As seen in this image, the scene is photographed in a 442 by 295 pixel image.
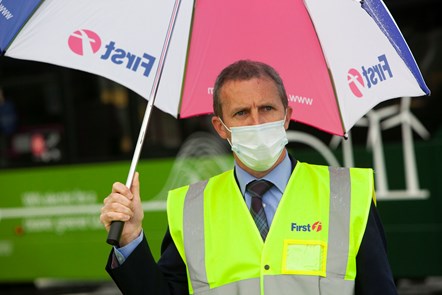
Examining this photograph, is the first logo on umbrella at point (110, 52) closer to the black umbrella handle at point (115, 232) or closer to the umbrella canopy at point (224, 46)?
the umbrella canopy at point (224, 46)

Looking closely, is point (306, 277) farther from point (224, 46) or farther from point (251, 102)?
point (224, 46)

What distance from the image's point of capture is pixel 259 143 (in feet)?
8.22

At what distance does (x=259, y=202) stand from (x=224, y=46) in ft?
2.41

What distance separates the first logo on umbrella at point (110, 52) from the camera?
2.93 m

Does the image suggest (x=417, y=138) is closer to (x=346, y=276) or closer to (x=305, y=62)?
(x=305, y=62)

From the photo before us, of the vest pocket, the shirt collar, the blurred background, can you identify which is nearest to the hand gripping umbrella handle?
the shirt collar

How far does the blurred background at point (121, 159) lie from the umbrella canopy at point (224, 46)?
3.98 meters

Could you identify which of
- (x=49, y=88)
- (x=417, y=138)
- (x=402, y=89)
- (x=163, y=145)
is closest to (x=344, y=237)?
(x=402, y=89)

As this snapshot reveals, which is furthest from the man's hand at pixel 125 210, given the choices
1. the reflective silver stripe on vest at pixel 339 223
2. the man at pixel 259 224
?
the reflective silver stripe on vest at pixel 339 223

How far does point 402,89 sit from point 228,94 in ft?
2.32

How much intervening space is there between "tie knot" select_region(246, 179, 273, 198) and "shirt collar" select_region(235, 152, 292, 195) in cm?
1

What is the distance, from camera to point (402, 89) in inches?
114

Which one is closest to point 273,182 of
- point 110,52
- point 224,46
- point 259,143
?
point 259,143

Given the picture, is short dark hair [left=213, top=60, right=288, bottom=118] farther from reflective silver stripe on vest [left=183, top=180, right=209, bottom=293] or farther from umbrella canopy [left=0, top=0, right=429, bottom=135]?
umbrella canopy [left=0, top=0, right=429, bottom=135]
